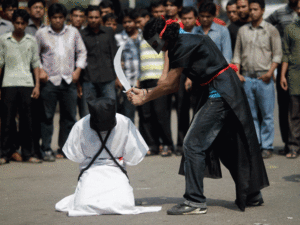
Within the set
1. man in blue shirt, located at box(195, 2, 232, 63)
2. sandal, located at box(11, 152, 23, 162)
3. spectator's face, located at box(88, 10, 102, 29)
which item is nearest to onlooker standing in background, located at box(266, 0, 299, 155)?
man in blue shirt, located at box(195, 2, 232, 63)

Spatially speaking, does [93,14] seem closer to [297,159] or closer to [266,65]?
[266,65]

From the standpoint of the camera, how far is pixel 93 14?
8.74m

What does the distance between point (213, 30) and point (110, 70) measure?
70.8 inches

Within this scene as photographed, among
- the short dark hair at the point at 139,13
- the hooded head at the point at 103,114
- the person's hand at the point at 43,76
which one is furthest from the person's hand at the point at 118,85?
the hooded head at the point at 103,114

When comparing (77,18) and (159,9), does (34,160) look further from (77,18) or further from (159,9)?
(159,9)

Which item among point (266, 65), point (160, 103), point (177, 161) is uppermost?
point (266, 65)

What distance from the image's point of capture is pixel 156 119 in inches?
339

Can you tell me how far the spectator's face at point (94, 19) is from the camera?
874cm

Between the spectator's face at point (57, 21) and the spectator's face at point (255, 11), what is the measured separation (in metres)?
3.02

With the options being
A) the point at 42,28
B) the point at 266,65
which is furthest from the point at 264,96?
the point at 42,28

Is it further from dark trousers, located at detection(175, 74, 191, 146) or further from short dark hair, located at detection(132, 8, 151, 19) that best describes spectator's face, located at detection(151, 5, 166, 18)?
dark trousers, located at detection(175, 74, 191, 146)

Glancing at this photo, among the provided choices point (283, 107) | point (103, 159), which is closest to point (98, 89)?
point (283, 107)

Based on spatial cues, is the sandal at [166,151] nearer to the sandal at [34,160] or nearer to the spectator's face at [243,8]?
the sandal at [34,160]

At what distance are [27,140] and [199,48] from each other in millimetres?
4033
